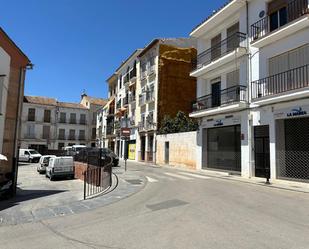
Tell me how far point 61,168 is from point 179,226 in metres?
15.2

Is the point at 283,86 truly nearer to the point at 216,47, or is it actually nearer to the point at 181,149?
the point at 216,47

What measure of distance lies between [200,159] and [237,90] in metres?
7.05

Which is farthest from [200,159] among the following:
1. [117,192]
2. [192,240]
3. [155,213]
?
[192,240]

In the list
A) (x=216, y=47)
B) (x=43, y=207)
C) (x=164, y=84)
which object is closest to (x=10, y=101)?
(x=43, y=207)

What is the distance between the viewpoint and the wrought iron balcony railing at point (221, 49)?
20747 mm

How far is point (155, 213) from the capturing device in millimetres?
8969

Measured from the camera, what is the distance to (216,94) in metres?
23.9

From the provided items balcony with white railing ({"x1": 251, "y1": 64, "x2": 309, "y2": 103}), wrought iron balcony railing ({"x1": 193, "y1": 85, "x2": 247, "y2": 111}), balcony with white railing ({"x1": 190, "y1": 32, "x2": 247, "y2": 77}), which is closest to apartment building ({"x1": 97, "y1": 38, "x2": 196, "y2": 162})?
balcony with white railing ({"x1": 190, "y1": 32, "x2": 247, "y2": 77})

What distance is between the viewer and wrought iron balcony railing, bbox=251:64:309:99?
51.9 ft

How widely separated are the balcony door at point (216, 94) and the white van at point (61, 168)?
11.3 m

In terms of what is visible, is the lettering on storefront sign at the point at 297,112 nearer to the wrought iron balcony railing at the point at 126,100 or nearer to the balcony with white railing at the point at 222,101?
the balcony with white railing at the point at 222,101

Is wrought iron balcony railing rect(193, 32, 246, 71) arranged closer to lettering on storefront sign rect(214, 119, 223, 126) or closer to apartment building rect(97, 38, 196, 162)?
lettering on storefront sign rect(214, 119, 223, 126)

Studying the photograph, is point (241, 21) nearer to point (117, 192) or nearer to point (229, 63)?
point (229, 63)

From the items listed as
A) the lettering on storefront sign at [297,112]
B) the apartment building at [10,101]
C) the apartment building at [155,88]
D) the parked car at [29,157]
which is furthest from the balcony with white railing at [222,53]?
the parked car at [29,157]
